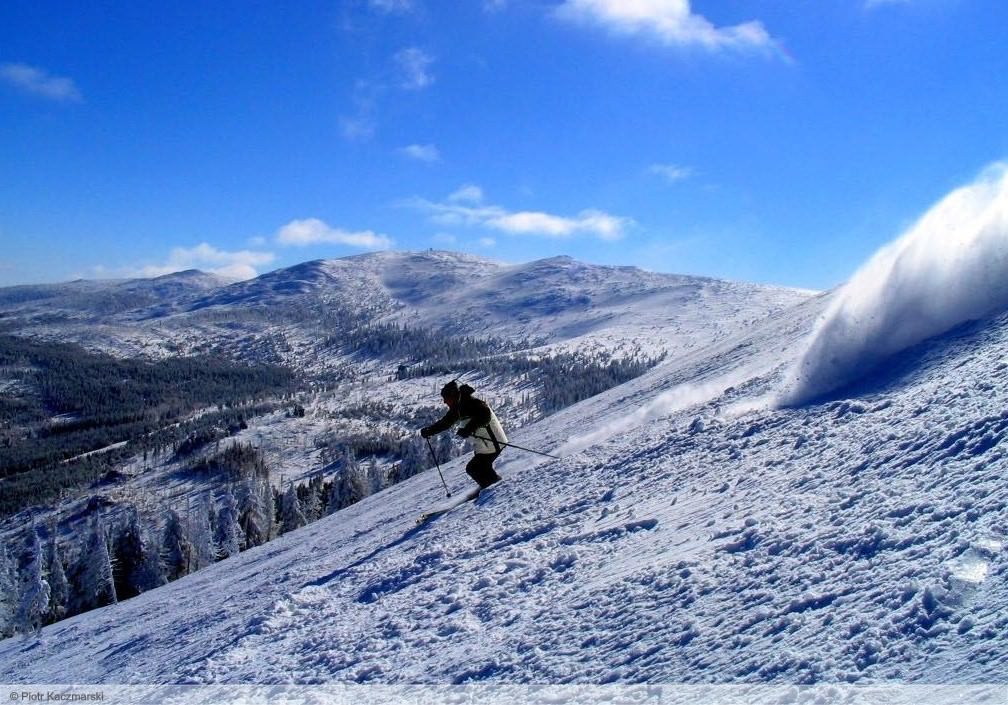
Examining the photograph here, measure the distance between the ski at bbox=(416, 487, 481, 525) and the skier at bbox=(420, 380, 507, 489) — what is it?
1.25ft

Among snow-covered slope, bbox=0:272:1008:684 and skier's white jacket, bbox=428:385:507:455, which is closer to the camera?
snow-covered slope, bbox=0:272:1008:684

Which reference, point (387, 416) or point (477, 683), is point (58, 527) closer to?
point (387, 416)

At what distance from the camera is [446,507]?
13523 millimetres

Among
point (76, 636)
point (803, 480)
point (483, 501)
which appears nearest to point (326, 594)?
point (483, 501)

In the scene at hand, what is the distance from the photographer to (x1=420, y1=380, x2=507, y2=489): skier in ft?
42.7

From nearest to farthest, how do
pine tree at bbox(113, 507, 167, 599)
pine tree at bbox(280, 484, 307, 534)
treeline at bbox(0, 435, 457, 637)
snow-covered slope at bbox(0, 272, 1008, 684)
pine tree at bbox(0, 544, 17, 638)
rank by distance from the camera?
snow-covered slope at bbox(0, 272, 1008, 684)
pine tree at bbox(0, 544, 17, 638)
treeline at bbox(0, 435, 457, 637)
pine tree at bbox(113, 507, 167, 599)
pine tree at bbox(280, 484, 307, 534)

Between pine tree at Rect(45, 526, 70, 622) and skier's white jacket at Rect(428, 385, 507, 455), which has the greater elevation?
skier's white jacket at Rect(428, 385, 507, 455)

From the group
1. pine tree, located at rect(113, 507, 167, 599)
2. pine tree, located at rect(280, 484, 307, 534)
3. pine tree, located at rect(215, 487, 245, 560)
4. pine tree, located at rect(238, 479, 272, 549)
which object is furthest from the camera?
pine tree, located at rect(280, 484, 307, 534)

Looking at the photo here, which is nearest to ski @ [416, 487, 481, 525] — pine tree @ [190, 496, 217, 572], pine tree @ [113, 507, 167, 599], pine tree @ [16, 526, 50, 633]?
pine tree @ [16, 526, 50, 633]

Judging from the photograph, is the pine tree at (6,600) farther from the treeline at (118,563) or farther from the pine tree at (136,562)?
the pine tree at (136,562)

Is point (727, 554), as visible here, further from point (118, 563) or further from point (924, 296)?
point (118, 563)

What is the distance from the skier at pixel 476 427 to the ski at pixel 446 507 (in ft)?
1.25

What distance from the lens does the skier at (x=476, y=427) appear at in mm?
13023

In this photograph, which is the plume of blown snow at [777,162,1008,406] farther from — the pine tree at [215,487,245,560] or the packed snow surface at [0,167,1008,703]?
the pine tree at [215,487,245,560]
